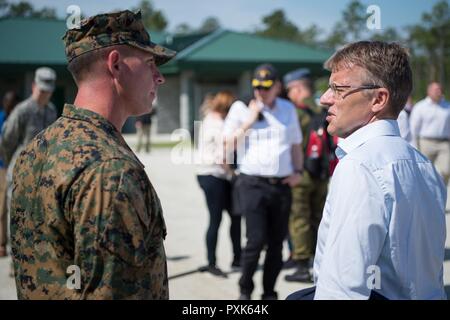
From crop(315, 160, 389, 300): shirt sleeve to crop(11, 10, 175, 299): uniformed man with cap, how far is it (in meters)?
0.59

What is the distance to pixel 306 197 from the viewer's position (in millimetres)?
5922

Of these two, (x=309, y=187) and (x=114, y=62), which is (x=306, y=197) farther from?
(x=114, y=62)

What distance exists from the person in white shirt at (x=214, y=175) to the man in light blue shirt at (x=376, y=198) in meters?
3.57

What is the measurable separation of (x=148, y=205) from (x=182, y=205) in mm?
8315

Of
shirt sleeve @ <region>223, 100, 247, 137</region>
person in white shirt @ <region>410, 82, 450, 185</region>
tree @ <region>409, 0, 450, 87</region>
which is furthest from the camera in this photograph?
tree @ <region>409, 0, 450, 87</region>

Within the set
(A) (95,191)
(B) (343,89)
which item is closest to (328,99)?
(B) (343,89)

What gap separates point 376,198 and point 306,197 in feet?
13.9

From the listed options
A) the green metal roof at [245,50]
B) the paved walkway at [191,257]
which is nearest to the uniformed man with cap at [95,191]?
the paved walkway at [191,257]

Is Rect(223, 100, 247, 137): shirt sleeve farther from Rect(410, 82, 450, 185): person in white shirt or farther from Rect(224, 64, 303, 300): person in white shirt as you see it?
Rect(410, 82, 450, 185): person in white shirt

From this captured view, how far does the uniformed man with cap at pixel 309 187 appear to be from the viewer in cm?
580

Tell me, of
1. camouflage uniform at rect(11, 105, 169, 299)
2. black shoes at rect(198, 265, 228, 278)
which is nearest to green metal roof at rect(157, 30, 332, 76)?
black shoes at rect(198, 265, 228, 278)

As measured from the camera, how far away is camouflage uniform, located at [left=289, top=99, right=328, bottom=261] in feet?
19.0

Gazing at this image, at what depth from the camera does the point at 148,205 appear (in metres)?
1.64

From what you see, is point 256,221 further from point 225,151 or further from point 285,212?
point 225,151
